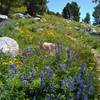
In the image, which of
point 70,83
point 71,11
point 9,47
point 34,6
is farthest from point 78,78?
point 71,11

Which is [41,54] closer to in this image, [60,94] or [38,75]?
[38,75]

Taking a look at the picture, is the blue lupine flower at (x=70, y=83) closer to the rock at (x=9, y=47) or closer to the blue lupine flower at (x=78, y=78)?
the blue lupine flower at (x=78, y=78)

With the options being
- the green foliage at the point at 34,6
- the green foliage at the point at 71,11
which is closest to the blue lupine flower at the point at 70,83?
the green foliage at the point at 34,6

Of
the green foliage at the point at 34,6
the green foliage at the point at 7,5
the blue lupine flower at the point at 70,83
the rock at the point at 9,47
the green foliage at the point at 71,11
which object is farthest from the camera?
the green foliage at the point at 71,11

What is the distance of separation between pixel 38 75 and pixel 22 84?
0.66 meters

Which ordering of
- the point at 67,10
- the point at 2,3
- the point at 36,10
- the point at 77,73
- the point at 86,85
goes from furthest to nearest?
the point at 67,10
the point at 36,10
the point at 2,3
the point at 77,73
the point at 86,85

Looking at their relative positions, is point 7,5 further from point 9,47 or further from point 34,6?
point 9,47

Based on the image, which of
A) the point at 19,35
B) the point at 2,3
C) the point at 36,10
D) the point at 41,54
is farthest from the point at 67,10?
the point at 41,54

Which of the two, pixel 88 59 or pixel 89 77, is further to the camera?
pixel 88 59

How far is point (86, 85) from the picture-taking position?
22.3 feet

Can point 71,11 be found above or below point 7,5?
below

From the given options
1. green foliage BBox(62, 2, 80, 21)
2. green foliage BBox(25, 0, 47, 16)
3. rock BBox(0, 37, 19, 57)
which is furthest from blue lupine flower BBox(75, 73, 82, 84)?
green foliage BBox(62, 2, 80, 21)

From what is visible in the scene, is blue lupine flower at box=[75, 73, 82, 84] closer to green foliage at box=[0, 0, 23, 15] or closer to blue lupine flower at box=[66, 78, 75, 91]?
blue lupine flower at box=[66, 78, 75, 91]

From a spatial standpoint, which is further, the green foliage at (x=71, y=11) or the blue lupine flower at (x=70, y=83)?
the green foliage at (x=71, y=11)
